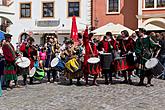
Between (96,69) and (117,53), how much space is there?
0.97m

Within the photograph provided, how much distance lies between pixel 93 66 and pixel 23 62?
84.0 inches

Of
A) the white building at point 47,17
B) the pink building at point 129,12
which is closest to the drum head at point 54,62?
the pink building at point 129,12

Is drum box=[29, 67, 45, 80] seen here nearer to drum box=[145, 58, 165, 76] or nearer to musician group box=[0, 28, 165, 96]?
musician group box=[0, 28, 165, 96]

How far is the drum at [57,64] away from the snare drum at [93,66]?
126cm

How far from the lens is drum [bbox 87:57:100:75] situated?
1185 cm

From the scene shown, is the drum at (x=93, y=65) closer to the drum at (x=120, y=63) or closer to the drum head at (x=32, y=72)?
the drum at (x=120, y=63)

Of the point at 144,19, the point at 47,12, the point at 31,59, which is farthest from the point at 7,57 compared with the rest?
the point at 47,12

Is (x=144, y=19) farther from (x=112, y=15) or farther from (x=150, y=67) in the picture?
(x=150, y=67)

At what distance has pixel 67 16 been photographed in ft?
109

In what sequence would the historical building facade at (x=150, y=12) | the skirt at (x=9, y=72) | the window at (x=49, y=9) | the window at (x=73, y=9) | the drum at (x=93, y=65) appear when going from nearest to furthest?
the skirt at (x=9, y=72), the drum at (x=93, y=65), the historical building facade at (x=150, y=12), the window at (x=73, y=9), the window at (x=49, y=9)

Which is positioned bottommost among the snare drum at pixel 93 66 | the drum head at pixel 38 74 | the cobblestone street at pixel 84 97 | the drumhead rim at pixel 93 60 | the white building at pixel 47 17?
the cobblestone street at pixel 84 97

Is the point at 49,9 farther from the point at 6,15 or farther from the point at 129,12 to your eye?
the point at 129,12

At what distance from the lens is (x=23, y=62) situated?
1184 cm

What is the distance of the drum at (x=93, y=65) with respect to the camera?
11852 mm
